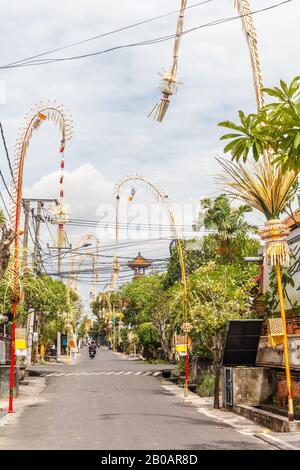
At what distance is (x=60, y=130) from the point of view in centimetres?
2084

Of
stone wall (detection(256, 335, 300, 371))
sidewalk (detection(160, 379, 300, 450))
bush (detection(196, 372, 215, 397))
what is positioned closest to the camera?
sidewalk (detection(160, 379, 300, 450))

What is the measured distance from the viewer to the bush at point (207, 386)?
27.1m

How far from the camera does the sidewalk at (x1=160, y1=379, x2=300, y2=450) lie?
1296 centimetres

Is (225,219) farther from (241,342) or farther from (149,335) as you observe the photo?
(149,335)

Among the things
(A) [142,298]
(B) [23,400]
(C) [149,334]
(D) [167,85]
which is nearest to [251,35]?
(D) [167,85]

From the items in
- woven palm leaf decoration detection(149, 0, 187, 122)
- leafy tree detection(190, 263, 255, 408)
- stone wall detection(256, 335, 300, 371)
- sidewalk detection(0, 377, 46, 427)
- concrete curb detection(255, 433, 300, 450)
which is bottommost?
sidewalk detection(0, 377, 46, 427)

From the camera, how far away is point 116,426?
15242mm

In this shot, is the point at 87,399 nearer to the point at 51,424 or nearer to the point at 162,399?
the point at 162,399

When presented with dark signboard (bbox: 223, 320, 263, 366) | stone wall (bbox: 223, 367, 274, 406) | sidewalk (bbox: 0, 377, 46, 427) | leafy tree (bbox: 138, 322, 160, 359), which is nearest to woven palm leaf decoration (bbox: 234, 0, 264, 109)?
dark signboard (bbox: 223, 320, 263, 366)

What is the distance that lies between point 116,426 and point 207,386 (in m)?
12.8

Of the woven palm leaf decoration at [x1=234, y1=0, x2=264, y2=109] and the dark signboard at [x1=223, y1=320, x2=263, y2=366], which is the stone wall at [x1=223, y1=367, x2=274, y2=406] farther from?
the woven palm leaf decoration at [x1=234, y1=0, x2=264, y2=109]

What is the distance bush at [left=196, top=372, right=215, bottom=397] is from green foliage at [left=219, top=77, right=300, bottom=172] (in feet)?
60.0

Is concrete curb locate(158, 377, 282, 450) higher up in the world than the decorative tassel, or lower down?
lower down

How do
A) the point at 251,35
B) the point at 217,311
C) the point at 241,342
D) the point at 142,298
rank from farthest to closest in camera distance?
the point at 142,298
the point at 217,311
the point at 241,342
the point at 251,35
